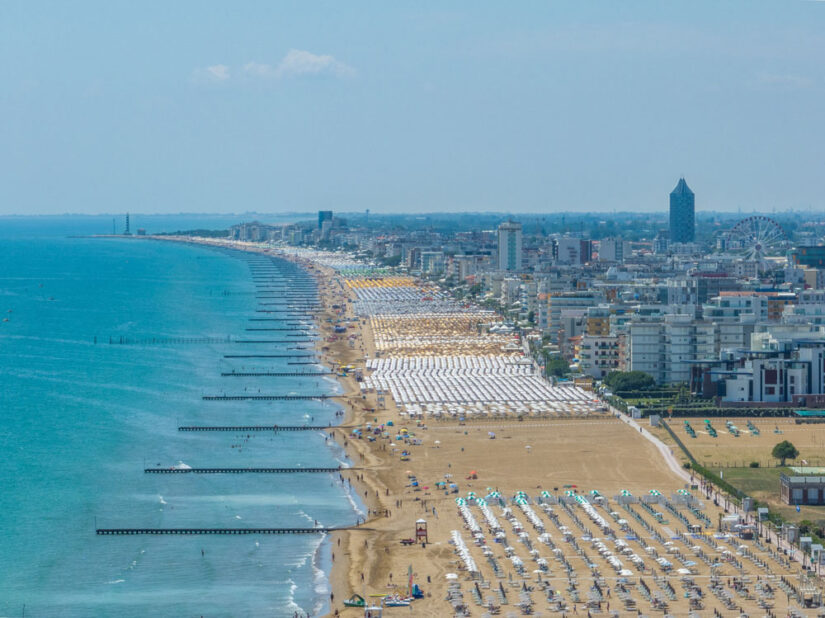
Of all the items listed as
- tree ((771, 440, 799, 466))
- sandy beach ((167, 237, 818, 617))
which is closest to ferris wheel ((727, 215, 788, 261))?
sandy beach ((167, 237, 818, 617))

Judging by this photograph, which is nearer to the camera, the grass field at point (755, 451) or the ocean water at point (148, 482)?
the ocean water at point (148, 482)

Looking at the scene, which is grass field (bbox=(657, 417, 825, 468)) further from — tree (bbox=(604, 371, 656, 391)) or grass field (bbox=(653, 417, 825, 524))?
tree (bbox=(604, 371, 656, 391))

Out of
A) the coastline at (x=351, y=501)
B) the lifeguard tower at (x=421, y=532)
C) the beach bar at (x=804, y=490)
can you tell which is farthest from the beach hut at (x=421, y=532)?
the beach bar at (x=804, y=490)

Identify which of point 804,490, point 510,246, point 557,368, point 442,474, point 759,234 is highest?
point 759,234

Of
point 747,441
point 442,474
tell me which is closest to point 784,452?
point 747,441

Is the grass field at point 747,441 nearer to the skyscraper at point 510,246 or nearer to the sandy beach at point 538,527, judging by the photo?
the sandy beach at point 538,527

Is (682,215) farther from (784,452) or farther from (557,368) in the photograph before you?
(784,452)
